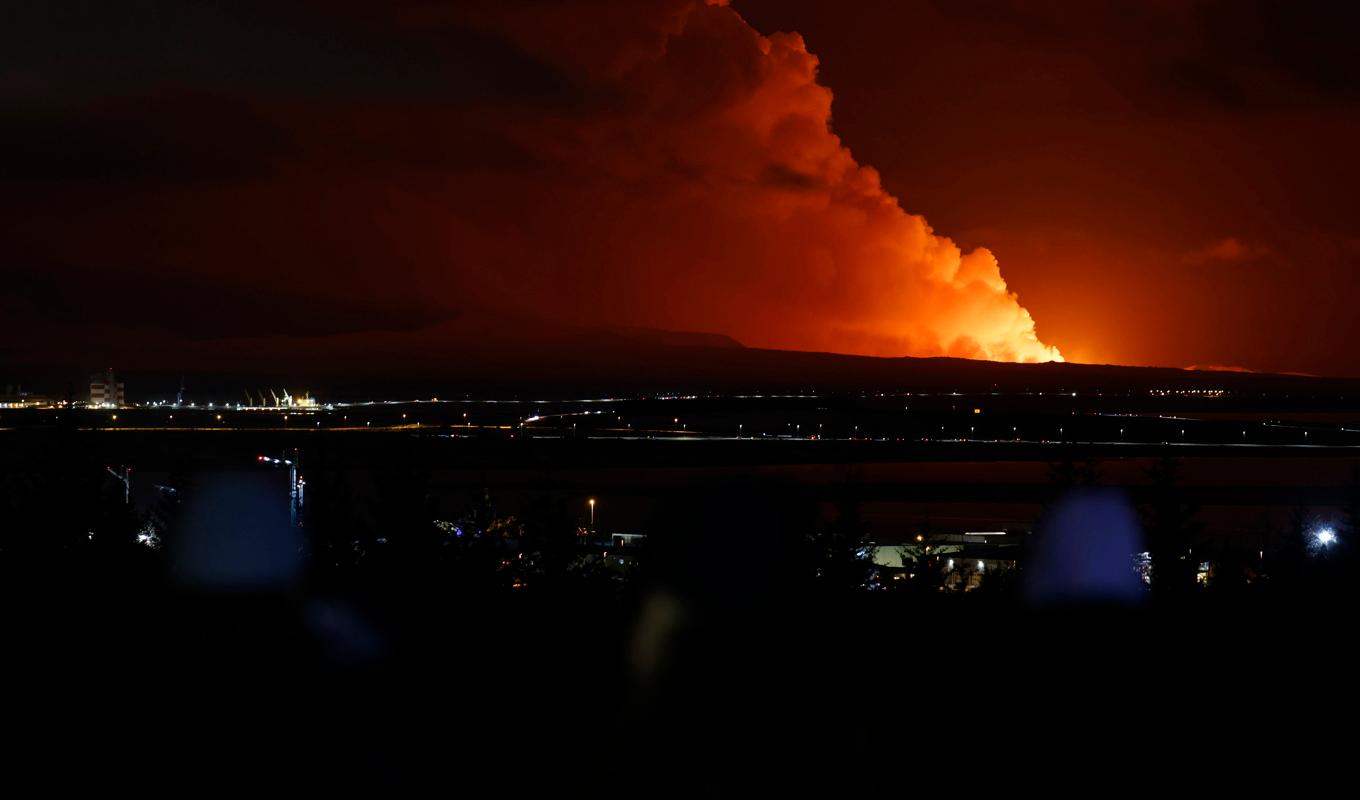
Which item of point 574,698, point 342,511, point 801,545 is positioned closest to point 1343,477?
point 342,511

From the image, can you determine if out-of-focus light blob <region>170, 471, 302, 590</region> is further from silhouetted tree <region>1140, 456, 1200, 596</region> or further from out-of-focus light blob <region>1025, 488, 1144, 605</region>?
silhouetted tree <region>1140, 456, 1200, 596</region>

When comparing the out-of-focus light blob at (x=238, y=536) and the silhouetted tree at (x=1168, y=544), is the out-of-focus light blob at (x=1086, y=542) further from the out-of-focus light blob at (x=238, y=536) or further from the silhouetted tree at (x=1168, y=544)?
the out-of-focus light blob at (x=238, y=536)

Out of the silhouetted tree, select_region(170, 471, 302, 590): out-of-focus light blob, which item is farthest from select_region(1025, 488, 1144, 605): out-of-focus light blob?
select_region(170, 471, 302, 590): out-of-focus light blob

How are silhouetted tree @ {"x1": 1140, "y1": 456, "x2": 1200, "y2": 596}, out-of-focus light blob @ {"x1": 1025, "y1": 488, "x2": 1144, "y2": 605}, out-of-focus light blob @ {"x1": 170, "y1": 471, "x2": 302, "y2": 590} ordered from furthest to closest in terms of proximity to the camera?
silhouetted tree @ {"x1": 1140, "y1": 456, "x2": 1200, "y2": 596} < out-of-focus light blob @ {"x1": 1025, "y1": 488, "x2": 1144, "y2": 605} < out-of-focus light blob @ {"x1": 170, "y1": 471, "x2": 302, "y2": 590}

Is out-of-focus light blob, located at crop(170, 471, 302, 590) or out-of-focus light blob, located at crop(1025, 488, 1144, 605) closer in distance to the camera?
out-of-focus light blob, located at crop(170, 471, 302, 590)

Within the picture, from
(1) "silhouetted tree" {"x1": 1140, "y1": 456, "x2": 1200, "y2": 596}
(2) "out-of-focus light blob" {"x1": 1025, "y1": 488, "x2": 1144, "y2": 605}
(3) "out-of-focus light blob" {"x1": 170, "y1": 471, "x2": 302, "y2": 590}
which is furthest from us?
(1) "silhouetted tree" {"x1": 1140, "y1": 456, "x2": 1200, "y2": 596}

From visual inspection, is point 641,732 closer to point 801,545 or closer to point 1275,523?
point 801,545

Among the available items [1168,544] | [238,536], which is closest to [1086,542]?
[1168,544]

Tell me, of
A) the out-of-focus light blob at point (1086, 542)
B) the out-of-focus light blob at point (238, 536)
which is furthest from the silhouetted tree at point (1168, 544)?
the out-of-focus light blob at point (238, 536)
